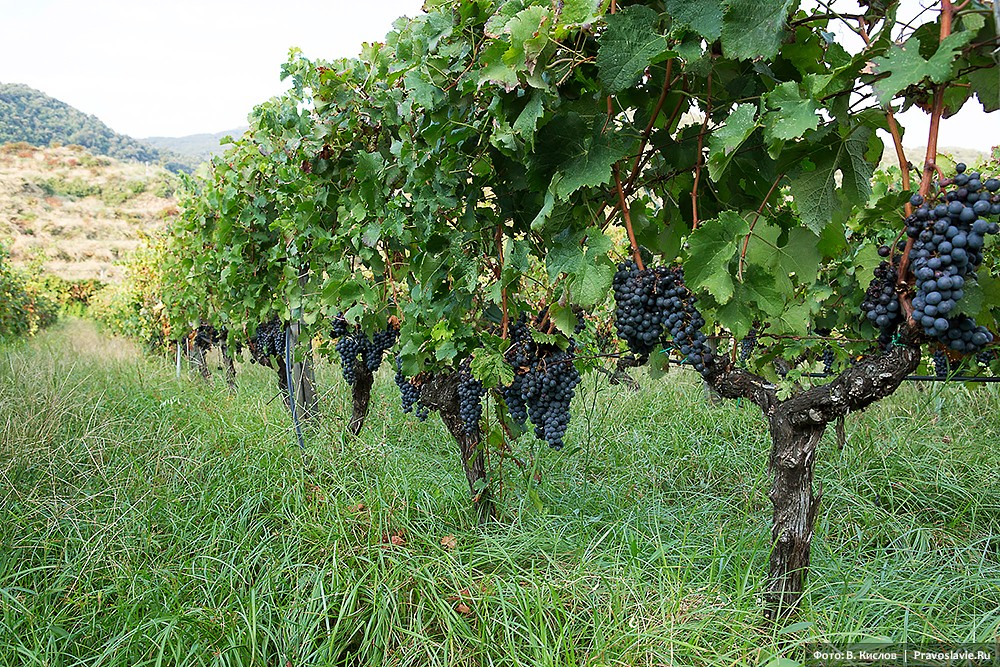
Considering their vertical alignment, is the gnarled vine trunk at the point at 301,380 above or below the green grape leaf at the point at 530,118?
below

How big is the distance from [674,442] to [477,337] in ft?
6.50

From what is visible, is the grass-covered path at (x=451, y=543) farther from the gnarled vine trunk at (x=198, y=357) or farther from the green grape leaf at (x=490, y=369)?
the gnarled vine trunk at (x=198, y=357)

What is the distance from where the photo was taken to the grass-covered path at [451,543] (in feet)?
6.55

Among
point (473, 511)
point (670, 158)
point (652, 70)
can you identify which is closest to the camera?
point (652, 70)

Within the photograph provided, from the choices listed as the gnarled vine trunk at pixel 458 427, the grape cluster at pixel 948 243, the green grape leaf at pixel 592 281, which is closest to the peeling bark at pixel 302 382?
the gnarled vine trunk at pixel 458 427

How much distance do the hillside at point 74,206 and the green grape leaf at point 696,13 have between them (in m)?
30.8

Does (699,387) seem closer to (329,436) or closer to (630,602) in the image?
(329,436)

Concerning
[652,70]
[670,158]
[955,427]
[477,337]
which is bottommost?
[955,427]

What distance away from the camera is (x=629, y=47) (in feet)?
4.69

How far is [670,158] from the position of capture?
174 cm

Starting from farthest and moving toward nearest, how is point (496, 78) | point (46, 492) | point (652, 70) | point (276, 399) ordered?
point (276, 399) → point (46, 492) → point (652, 70) → point (496, 78)

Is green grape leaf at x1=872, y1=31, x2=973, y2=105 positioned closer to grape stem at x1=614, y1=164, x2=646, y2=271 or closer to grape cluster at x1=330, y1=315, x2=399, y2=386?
grape stem at x1=614, y1=164, x2=646, y2=271

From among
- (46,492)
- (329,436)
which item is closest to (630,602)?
(329,436)

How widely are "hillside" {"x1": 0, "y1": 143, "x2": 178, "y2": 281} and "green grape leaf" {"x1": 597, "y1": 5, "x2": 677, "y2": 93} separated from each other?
30.6 m
